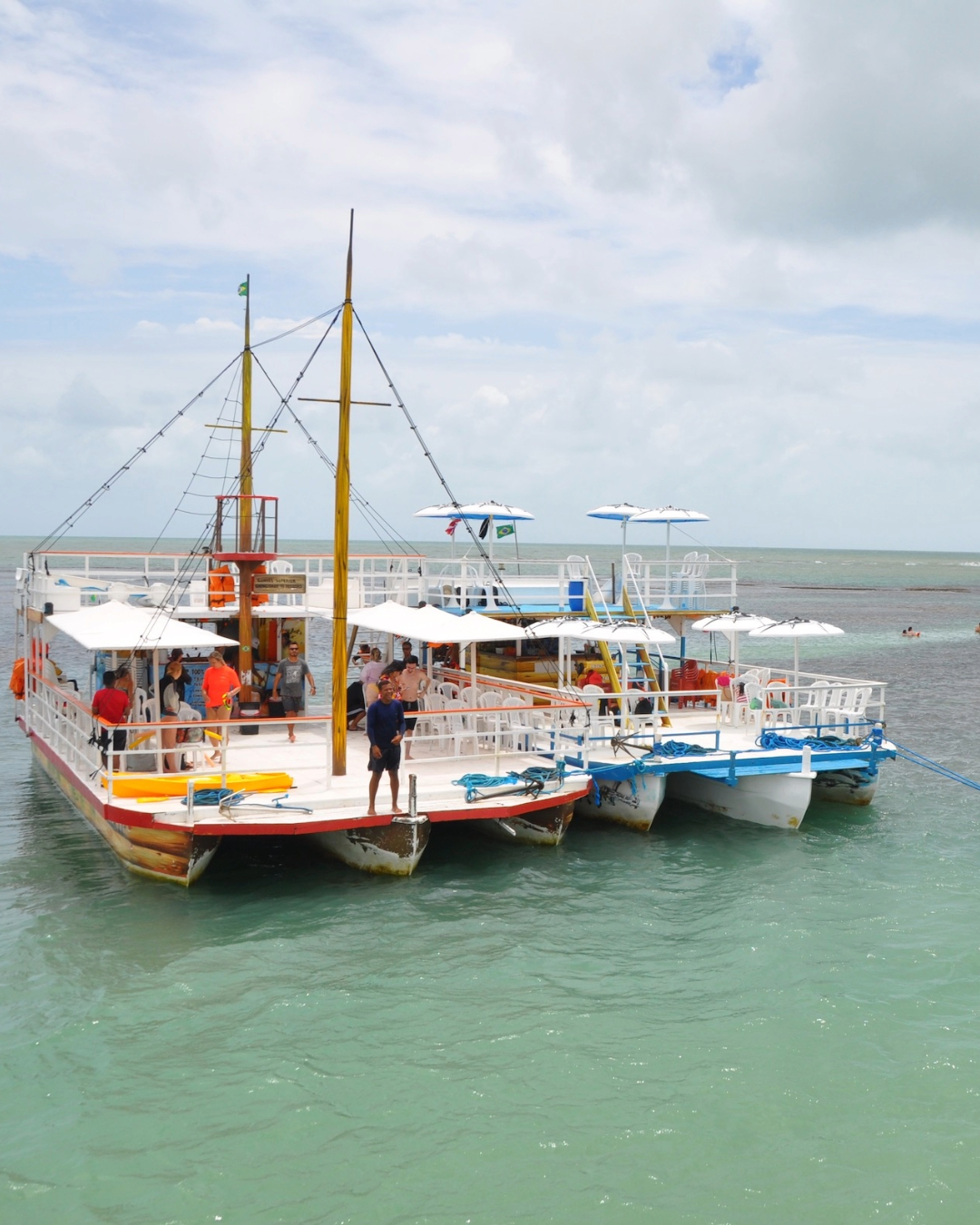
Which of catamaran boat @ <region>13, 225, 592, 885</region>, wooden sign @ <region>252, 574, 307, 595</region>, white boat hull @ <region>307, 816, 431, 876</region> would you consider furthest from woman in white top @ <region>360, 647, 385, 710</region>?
white boat hull @ <region>307, 816, 431, 876</region>

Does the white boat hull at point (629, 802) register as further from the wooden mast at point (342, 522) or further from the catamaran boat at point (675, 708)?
the wooden mast at point (342, 522)

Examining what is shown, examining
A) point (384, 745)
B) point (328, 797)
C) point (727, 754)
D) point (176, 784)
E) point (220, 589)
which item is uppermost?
point (220, 589)

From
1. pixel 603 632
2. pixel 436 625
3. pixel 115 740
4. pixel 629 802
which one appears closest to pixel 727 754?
pixel 629 802

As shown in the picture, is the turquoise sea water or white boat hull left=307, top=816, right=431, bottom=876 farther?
white boat hull left=307, top=816, right=431, bottom=876

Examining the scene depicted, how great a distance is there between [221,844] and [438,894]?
351 centimetres

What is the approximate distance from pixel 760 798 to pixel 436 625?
19.6 ft

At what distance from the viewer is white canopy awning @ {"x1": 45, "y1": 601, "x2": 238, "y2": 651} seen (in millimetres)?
15250

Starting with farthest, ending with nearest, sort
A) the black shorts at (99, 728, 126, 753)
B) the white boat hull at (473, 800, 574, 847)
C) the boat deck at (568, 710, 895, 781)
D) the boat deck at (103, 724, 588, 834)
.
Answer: the boat deck at (568, 710, 895, 781)
the white boat hull at (473, 800, 574, 847)
the black shorts at (99, 728, 126, 753)
the boat deck at (103, 724, 588, 834)

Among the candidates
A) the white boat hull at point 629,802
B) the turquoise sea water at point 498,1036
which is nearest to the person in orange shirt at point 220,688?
the turquoise sea water at point 498,1036

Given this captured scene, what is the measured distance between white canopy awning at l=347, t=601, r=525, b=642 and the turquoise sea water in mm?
3114

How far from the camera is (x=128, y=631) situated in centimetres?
1600

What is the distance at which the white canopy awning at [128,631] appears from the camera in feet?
50.0

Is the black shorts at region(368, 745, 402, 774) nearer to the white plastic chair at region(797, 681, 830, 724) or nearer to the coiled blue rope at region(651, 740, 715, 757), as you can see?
the coiled blue rope at region(651, 740, 715, 757)

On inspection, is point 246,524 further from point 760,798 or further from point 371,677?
point 760,798
